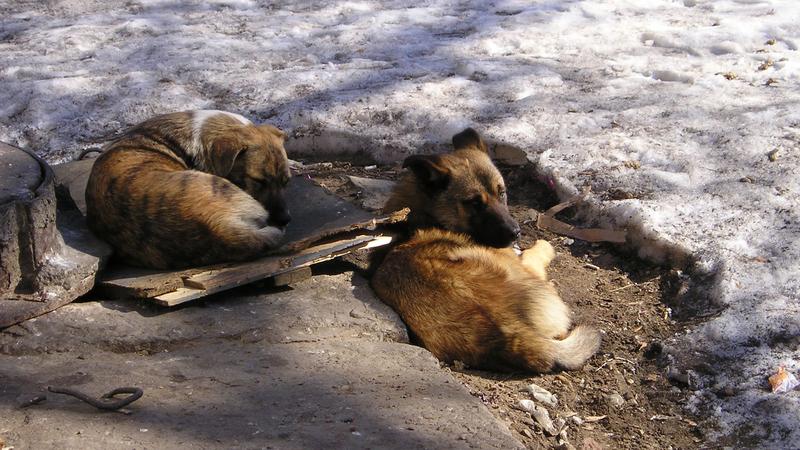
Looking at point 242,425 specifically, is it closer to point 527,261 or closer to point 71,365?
point 71,365

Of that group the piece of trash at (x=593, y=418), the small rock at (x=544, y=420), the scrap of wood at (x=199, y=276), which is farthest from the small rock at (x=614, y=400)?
the scrap of wood at (x=199, y=276)

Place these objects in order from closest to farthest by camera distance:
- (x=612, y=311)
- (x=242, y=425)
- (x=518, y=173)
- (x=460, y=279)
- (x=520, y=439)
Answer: (x=242, y=425) → (x=520, y=439) → (x=460, y=279) → (x=612, y=311) → (x=518, y=173)

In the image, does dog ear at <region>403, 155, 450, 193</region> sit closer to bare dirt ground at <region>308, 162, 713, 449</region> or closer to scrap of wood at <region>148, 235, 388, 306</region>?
scrap of wood at <region>148, 235, 388, 306</region>

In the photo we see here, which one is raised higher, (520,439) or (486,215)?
(486,215)

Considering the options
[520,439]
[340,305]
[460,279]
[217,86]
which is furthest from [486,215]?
[217,86]

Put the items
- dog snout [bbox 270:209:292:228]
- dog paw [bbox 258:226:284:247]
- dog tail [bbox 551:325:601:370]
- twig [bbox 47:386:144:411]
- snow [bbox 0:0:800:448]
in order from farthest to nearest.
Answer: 1. dog snout [bbox 270:209:292:228]
2. snow [bbox 0:0:800:448]
3. dog paw [bbox 258:226:284:247]
4. dog tail [bbox 551:325:601:370]
5. twig [bbox 47:386:144:411]

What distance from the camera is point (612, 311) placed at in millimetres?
5770

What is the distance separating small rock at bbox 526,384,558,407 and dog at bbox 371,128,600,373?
0.14 meters

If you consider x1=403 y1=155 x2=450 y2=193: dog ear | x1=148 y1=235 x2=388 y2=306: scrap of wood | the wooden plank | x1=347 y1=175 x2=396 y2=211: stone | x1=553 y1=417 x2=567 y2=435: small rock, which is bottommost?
x1=553 y1=417 x2=567 y2=435: small rock

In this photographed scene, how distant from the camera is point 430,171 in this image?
607cm

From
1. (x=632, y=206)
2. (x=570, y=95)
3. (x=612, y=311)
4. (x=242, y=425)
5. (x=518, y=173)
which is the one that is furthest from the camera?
(x=570, y=95)

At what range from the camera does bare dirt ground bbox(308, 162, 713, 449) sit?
457 cm

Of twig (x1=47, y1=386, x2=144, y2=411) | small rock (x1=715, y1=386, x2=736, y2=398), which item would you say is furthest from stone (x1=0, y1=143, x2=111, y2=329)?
small rock (x1=715, y1=386, x2=736, y2=398)

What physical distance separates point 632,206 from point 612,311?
3.50 ft
